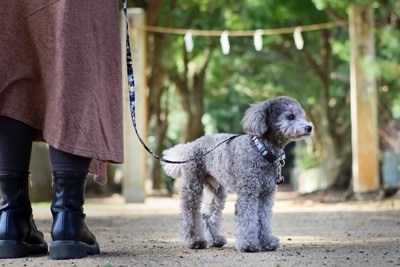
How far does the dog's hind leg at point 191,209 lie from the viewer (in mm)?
5508

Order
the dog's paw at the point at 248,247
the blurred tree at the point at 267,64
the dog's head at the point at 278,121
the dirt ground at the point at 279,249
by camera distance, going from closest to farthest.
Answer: the dirt ground at the point at 279,249 → the dog's paw at the point at 248,247 → the dog's head at the point at 278,121 → the blurred tree at the point at 267,64

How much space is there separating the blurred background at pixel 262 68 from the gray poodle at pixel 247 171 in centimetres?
909

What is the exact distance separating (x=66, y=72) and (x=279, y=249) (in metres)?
2.08

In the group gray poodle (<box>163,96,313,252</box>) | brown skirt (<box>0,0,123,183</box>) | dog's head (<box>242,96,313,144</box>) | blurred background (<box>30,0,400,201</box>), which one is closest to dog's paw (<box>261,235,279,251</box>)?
gray poodle (<box>163,96,313,252</box>)

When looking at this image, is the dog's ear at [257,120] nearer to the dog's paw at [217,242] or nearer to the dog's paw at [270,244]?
the dog's paw at [270,244]

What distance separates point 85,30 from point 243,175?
5.22ft

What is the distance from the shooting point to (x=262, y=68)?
29.1m

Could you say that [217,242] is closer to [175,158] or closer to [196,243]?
[196,243]

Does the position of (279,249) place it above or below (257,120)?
below

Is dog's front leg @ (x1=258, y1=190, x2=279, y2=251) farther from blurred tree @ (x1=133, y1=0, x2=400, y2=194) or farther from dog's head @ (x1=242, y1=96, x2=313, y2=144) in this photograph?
blurred tree @ (x1=133, y1=0, x2=400, y2=194)

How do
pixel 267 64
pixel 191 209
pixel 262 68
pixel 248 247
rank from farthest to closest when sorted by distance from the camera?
pixel 262 68 < pixel 267 64 < pixel 191 209 < pixel 248 247

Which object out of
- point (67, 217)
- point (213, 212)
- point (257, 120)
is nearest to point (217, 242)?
point (213, 212)

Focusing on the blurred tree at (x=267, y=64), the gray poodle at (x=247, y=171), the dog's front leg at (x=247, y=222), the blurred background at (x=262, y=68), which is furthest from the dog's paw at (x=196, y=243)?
the blurred tree at (x=267, y=64)

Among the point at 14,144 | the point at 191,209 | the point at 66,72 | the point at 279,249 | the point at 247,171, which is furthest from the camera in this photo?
the point at 191,209
